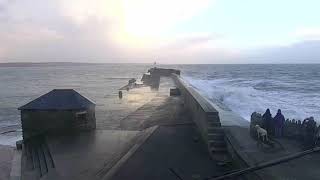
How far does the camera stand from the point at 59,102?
15242mm

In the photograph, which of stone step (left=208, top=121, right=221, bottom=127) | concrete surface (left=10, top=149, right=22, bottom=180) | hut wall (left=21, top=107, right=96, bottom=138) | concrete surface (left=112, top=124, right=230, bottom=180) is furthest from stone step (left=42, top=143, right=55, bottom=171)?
stone step (left=208, top=121, right=221, bottom=127)

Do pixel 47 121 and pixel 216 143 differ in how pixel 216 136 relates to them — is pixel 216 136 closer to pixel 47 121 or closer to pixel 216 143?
pixel 216 143

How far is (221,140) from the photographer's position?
457 inches

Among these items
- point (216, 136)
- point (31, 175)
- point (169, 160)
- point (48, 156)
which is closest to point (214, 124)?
point (216, 136)

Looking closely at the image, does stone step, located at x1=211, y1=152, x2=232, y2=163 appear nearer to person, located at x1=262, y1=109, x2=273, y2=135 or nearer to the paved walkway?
the paved walkway

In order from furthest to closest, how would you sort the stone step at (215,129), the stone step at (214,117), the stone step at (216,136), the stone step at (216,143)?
→ 1. the stone step at (214,117)
2. the stone step at (215,129)
3. the stone step at (216,136)
4. the stone step at (216,143)

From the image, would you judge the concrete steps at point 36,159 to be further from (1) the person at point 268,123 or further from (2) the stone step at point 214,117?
(1) the person at point 268,123

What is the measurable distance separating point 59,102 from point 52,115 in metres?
0.57

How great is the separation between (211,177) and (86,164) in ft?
12.1

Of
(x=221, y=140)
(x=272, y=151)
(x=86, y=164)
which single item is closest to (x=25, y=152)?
(x=86, y=164)

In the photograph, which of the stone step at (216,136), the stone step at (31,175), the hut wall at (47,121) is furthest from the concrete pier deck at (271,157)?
the hut wall at (47,121)

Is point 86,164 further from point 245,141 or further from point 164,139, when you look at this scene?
point 245,141

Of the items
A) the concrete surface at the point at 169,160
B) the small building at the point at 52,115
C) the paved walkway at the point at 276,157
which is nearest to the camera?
the paved walkway at the point at 276,157

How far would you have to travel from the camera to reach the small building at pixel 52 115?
49.4 ft
